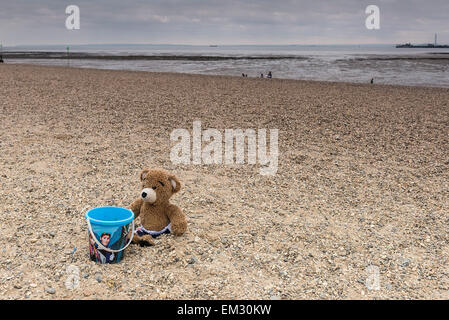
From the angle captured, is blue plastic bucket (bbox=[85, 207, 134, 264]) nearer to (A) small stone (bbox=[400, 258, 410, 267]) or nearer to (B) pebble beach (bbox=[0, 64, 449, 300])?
(B) pebble beach (bbox=[0, 64, 449, 300])

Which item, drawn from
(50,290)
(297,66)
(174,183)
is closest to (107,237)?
(50,290)

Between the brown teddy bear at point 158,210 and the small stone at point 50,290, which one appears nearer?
the small stone at point 50,290

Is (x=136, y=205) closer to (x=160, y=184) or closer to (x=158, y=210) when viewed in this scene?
(x=158, y=210)

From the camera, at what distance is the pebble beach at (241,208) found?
3707 mm

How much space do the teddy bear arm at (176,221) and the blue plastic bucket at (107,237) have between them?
55 centimetres

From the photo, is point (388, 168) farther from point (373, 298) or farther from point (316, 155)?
point (373, 298)

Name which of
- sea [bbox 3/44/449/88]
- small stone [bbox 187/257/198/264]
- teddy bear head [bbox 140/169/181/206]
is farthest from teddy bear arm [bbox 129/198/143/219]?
sea [bbox 3/44/449/88]

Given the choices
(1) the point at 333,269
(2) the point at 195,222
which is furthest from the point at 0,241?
(1) the point at 333,269

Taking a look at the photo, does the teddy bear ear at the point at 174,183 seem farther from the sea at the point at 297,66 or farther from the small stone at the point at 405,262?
the sea at the point at 297,66

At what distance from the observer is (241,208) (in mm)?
5488

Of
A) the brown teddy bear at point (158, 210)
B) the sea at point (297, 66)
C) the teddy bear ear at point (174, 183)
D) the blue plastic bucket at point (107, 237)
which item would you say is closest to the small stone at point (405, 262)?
the brown teddy bear at point (158, 210)

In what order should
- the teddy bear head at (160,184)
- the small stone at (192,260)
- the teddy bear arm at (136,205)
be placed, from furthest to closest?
the teddy bear arm at (136,205) → the teddy bear head at (160,184) → the small stone at (192,260)

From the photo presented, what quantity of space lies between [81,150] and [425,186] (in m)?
6.38

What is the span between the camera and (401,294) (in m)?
3.63
